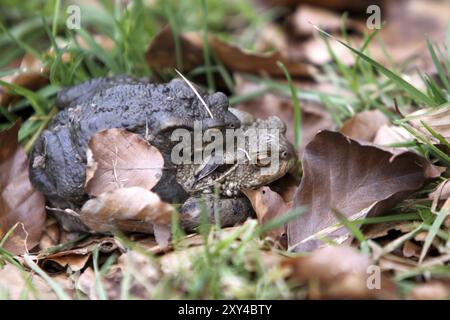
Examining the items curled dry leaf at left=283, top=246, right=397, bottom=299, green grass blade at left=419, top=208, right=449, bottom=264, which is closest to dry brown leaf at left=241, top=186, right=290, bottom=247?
curled dry leaf at left=283, top=246, right=397, bottom=299

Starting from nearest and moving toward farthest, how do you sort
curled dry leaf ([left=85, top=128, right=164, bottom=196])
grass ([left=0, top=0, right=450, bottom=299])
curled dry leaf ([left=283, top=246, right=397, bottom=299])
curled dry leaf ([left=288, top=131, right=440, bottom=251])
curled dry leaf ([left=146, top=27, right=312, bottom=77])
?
curled dry leaf ([left=283, top=246, right=397, bottom=299])
grass ([left=0, top=0, right=450, bottom=299])
curled dry leaf ([left=288, top=131, right=440, bottom=251])
curled dry leaf ([left=85, top=128, right=164, bottom=196])
curled dry leaf ([left=146, top=27, right=312, bottom=77])

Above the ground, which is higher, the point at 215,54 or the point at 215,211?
the point at 215,54

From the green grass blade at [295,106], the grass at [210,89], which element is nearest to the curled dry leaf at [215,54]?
the grass at [210,89]

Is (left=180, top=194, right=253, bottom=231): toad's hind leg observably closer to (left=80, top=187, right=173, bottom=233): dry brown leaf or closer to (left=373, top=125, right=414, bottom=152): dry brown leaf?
(left=80, top=187, right=173, bottom=233): dry brown leaf

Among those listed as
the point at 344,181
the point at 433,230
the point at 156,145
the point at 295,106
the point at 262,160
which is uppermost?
the point at 295,106

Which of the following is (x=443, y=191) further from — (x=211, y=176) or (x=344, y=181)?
(x=211, y=176)

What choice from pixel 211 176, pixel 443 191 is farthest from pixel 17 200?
pixel 443 191

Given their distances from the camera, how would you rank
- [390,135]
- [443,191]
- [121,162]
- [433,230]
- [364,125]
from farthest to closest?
1. [364,125]
2. [390,135]
3. [121,162]
4. [443,191]
5. [433,230]
